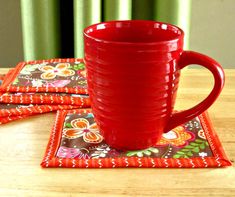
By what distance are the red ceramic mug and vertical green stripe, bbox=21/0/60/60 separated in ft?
1.81

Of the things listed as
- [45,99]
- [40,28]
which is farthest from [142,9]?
[45,99]

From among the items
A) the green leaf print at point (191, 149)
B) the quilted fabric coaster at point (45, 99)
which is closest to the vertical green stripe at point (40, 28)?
the quilted fabric coaster at point (45, 99)

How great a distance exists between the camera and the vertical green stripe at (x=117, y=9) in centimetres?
95

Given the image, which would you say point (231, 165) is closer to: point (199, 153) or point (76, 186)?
point (199, 153)

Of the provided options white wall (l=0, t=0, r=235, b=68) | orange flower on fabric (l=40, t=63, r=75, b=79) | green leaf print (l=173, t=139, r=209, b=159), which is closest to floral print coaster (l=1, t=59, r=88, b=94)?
orange flower on fabric (l=40, t=63, r=75, b=79)

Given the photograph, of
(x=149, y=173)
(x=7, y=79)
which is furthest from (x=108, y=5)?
(x=149, y=173)

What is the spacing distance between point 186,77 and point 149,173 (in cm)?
33

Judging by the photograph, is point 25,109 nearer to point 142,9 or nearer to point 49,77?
point 49,77

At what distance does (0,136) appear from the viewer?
0.54 meters

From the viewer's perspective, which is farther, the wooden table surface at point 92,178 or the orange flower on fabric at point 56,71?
the orange flower on fabric at point 56,71

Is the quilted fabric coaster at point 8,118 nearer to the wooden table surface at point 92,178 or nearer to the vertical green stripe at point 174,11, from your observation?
the wooden table surface at point 92,178

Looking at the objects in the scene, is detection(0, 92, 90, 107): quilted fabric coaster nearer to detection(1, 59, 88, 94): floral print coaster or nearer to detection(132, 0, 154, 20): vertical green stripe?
detection(1, 59, 88, 94): floral print coaster

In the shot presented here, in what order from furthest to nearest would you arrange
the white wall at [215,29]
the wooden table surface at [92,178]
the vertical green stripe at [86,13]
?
the white wall at [215,29], the vertical green stripe at [86,13], the wooden table surface at [92,178]

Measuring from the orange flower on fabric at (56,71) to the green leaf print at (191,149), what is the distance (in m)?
0.30
